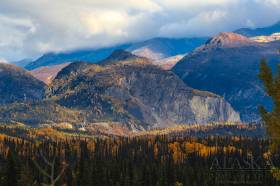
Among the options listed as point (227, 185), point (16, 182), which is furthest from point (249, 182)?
point (16, 182)

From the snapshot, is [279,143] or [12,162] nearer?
[279,143]

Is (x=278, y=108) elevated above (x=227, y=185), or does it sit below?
above

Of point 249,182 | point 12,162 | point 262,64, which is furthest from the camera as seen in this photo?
point 249,182

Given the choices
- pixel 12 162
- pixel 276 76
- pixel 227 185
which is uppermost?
pixel 276 76

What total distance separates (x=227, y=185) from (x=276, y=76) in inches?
6030

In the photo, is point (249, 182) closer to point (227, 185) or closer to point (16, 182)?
point (227, 185)

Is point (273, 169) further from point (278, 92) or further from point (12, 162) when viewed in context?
point (12, 162)

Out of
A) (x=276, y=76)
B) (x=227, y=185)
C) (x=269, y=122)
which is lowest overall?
(x=227, y=185)

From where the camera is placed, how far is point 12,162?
147 meters

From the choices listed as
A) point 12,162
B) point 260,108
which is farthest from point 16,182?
point 260,108

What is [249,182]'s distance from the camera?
19512cm

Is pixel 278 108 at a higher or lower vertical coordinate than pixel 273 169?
higher

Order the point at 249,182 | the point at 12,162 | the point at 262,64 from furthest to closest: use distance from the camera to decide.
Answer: the point at 249,182, the point at 12,162, the point at 262,64

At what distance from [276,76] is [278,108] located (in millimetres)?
2997
